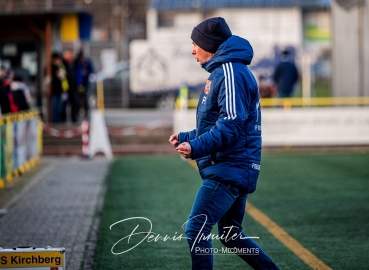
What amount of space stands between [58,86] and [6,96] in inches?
263

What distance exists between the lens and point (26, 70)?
2309cm

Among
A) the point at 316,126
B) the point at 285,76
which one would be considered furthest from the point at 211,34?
the point at 285,76

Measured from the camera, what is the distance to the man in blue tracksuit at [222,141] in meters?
5.09

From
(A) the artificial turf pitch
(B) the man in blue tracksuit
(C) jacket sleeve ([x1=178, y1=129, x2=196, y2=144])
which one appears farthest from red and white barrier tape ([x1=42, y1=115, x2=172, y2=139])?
(B) the man in blue tracksuit

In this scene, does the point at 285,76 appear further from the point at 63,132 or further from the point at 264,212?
the point at 264,212

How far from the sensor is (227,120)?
5.07 metres

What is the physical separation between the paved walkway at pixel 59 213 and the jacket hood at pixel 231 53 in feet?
7.77

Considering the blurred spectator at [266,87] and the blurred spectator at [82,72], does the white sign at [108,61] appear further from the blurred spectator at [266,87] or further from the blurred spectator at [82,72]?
the blurred spectator at [82,72]

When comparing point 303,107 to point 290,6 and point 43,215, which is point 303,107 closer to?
point 43,215

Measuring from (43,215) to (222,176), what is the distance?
5.14m

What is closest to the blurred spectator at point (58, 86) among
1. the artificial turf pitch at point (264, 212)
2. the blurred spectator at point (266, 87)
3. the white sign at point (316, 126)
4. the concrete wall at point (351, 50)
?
the white sign at point (316, 126)

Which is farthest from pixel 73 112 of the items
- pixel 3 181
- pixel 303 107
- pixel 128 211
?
pixel 128 211

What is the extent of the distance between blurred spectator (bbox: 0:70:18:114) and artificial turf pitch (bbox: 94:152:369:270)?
229 cm

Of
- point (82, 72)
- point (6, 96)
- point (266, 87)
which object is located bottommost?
point (266, 87)
